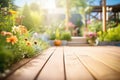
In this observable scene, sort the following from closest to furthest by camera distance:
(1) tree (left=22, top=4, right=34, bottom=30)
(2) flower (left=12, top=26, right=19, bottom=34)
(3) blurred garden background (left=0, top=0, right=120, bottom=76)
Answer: (3) blurred garden background (left=0, top=0, right=120, bottom=76), (2) flower (left=12, top=26, right=19, bottom=34), (1) tree (left=22, top=4, right=34, bottom=30)

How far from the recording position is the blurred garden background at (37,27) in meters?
3.24

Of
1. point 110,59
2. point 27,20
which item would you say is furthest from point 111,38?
→ point 110,59

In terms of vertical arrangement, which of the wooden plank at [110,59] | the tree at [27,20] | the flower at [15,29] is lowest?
the wooden plank at [110,59]

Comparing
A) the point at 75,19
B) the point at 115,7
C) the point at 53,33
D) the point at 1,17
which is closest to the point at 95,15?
the point at 115,7

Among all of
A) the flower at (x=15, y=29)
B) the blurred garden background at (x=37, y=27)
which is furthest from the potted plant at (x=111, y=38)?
the flower at (x=15, y=29)

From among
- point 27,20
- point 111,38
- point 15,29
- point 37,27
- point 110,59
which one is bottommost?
point 110,59

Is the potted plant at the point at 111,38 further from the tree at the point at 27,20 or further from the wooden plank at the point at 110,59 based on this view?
the wooden plank at the point at 110,59

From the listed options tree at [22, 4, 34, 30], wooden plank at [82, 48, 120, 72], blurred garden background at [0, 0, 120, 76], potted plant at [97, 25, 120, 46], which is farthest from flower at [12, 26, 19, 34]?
potted plant at [97, 25, 120, 46]

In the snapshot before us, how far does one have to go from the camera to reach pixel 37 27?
467 inches

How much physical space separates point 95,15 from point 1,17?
49.3 ft

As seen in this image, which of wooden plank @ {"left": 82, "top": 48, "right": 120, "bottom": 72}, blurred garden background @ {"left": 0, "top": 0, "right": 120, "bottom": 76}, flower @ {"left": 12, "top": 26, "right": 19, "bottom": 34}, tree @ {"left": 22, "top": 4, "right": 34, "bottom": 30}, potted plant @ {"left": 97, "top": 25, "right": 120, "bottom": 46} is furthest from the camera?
tree @ {"left": 22, "top": 4, "right": 34, "bottom": 30}

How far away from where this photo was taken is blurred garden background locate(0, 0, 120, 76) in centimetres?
324

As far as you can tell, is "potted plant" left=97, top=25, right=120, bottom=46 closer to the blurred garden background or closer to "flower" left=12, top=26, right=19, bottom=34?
the blurred garden background

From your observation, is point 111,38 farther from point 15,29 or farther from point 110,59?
point 15,29
